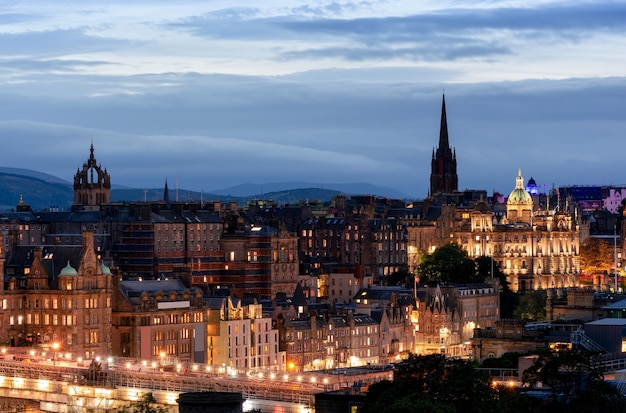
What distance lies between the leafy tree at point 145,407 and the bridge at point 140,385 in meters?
0.59

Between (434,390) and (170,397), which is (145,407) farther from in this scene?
(434,390)

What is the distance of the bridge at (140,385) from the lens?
124 m

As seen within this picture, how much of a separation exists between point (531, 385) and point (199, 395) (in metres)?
26.1

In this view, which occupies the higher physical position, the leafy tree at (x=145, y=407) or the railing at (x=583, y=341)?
the railing at (x=583, y=341)

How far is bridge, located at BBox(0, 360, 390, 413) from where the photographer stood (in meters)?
124

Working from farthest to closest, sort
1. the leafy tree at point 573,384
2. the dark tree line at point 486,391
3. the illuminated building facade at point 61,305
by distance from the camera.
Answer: the illuminated building facade at point 61,305
the leafy tree at point 573,384
the dark tree line at point 486,391

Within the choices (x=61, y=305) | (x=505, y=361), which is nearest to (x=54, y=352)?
(x=61, y=305)

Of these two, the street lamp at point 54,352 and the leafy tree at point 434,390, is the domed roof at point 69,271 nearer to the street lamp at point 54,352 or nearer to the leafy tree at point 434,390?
the street lamp at point 54,352

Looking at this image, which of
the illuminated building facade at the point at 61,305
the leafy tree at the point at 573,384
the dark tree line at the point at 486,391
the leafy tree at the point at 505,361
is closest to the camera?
the dark tree line at the point at 486,391

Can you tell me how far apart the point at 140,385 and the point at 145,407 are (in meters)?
9.76

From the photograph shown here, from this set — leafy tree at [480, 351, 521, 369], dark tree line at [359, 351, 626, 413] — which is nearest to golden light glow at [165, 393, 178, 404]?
dark tree line at [359, 351, 626, 413]

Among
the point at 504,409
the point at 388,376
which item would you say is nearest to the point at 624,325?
the point at 388,376

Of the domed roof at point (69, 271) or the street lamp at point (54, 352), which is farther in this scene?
the domed roof at point (69, 271)

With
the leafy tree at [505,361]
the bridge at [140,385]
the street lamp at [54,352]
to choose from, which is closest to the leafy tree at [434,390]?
the bridge at [140,385]
